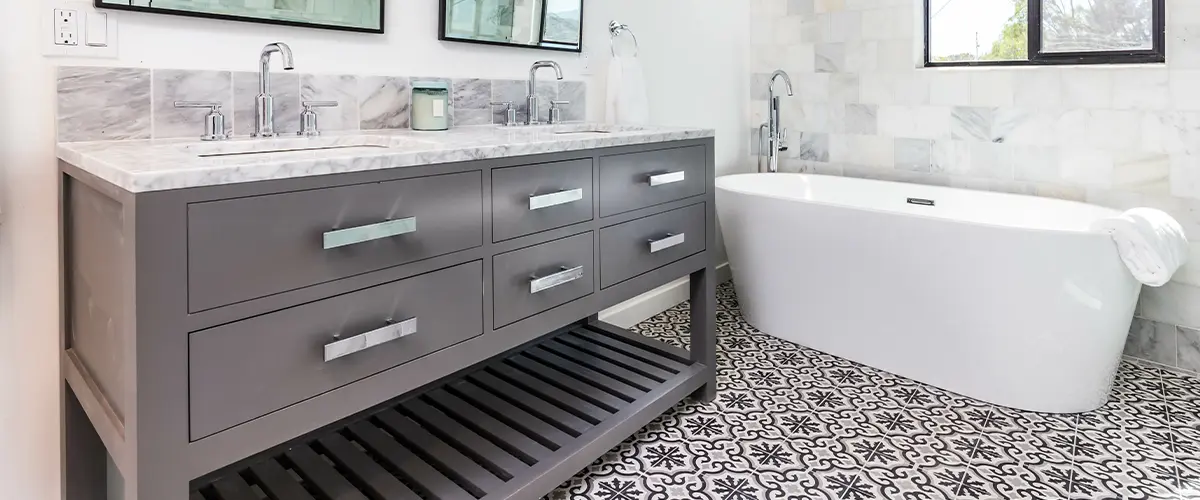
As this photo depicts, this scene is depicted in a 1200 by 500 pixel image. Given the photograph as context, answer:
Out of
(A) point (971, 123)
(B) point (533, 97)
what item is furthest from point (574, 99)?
(A) point (971, 123)

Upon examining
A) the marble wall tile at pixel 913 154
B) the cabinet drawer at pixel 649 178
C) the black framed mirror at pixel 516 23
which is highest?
the black framed mirror at pixel 516 23

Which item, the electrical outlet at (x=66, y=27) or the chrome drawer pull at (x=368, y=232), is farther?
the electrical outlet at (x=66, y=27)

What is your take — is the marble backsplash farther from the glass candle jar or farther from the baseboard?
the baseboard

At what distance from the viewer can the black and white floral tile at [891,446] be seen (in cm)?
178

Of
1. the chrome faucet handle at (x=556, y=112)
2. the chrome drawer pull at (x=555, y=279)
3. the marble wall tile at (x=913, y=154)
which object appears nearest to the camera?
the chrome drawer pull at (x=555, y=279)

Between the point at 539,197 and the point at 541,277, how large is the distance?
186 mm

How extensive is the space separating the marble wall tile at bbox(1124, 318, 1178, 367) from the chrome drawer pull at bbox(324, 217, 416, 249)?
106 inches

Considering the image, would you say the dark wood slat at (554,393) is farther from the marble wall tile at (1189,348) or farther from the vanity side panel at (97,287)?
the marble wall tile at (1189,348)

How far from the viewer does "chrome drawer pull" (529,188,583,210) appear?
159 centimetres

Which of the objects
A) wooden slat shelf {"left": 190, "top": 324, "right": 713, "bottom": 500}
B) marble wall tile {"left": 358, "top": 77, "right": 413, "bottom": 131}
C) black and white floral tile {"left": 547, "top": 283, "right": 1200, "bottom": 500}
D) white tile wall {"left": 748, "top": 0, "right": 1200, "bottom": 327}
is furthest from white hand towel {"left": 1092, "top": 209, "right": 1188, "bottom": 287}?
marble wall tile {"left": 358, "top": 77, "right": 413, "bottom": 131}

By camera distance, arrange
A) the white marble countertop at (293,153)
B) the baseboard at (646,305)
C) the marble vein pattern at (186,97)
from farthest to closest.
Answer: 1. the baseboard at (646,305)
2. the marble vein pattern at (186,97)
3. the white marble countertop at (293,153)

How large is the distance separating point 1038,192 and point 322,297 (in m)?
2.84

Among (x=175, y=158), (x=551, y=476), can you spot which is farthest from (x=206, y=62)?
(x=551, y=476)

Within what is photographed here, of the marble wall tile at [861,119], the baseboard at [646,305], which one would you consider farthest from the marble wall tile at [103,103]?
the marble wall tile at [861,119]
